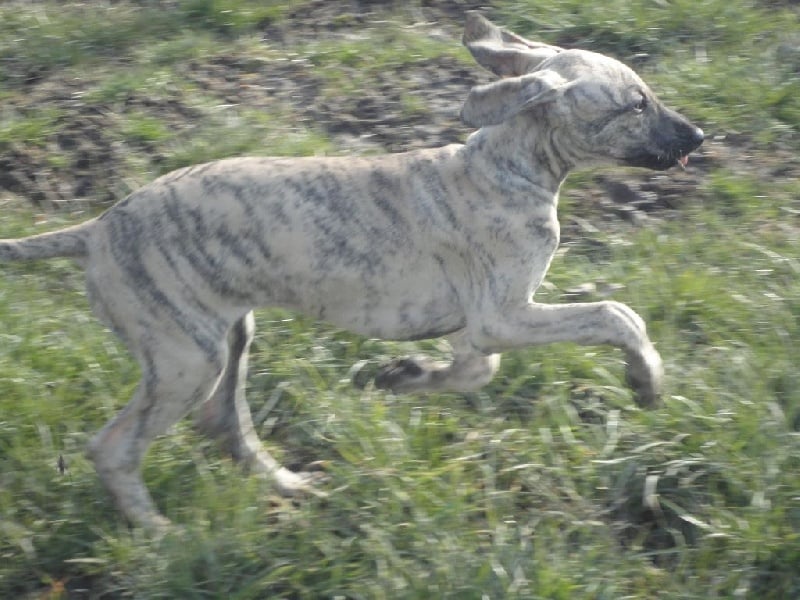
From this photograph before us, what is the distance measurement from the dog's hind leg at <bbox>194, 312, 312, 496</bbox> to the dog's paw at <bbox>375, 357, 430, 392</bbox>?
47 centimetres

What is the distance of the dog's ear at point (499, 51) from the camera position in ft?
16.6

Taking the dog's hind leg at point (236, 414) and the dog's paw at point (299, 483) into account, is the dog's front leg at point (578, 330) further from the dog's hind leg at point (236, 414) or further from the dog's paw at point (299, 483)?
the dog's hind leg at point (236, 414)

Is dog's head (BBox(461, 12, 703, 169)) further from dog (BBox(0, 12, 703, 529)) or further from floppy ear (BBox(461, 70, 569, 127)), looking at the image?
floppy ear (BBox(461, 70, 569, 127))

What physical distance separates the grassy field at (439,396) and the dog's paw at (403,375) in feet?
0.24

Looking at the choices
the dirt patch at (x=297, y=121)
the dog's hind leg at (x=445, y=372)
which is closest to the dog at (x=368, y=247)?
the dog's hind leg at (x=445, y=372)

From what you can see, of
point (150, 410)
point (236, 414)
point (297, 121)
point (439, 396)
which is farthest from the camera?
point (297, 121)

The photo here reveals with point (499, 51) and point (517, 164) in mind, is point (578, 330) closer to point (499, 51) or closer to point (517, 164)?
point (517, 164)

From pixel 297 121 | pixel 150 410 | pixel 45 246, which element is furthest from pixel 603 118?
pixel 297 121

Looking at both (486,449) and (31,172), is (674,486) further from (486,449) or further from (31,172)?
(31,172)

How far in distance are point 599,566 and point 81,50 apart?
470cm

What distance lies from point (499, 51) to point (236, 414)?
1634mm

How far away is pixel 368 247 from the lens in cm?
475

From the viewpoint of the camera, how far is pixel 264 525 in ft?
15.3

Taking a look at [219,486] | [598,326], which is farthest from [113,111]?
[598,326]
